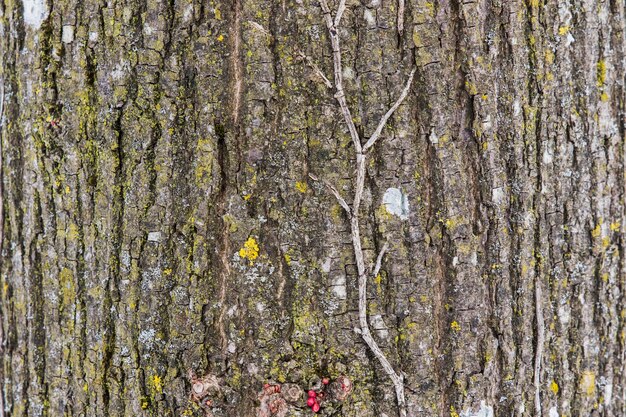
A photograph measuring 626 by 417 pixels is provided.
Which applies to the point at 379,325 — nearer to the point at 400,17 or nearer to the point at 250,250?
the point at 250,250

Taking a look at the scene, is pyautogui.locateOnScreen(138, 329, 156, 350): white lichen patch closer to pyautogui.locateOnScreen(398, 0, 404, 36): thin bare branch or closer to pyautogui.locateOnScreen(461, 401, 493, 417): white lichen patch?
pyautogui.locateOnScreen(461, 401, 493, 417): white lichen patch

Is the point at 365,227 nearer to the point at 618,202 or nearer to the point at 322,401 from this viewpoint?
the point at 322,401

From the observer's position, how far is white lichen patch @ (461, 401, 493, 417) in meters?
1.24

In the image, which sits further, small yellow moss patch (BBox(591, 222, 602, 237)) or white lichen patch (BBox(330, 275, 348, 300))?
small yellow moss patch (BBox(591, 222, 602, 237))

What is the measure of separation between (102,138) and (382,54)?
0.66 metres

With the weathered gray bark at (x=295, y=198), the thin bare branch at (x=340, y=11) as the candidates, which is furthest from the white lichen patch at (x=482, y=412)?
the thin bare branch at (x=340, y=11)

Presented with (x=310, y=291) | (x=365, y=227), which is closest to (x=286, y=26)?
(x=365, y=227)

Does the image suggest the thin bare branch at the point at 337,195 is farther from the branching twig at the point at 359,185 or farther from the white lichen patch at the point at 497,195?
the white lichen patch at the point at 497,195

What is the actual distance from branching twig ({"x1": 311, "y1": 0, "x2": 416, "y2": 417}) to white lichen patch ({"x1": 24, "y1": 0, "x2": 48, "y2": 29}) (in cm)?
67

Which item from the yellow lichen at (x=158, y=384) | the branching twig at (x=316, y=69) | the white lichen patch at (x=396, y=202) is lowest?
the yellow lichen at (x=158, y=384)

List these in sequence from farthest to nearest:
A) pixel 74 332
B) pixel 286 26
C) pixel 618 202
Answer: pixel 618 202
pixel 74 332
pixel 286 26

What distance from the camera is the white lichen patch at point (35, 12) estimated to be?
4.23ft

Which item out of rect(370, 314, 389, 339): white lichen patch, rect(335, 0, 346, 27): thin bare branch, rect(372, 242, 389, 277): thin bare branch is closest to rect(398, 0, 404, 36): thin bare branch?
rect(335, 0, 346, 27): thin bare branch

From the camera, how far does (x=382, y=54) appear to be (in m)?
1.19
